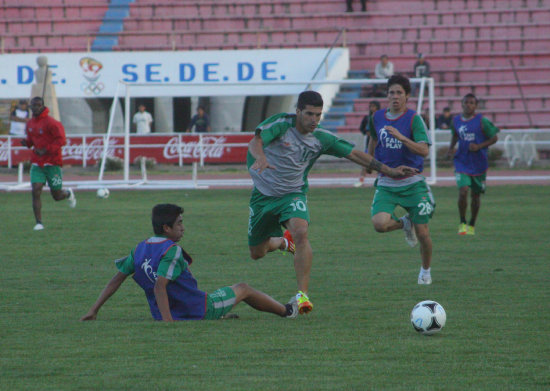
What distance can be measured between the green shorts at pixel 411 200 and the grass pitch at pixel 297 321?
65 cm

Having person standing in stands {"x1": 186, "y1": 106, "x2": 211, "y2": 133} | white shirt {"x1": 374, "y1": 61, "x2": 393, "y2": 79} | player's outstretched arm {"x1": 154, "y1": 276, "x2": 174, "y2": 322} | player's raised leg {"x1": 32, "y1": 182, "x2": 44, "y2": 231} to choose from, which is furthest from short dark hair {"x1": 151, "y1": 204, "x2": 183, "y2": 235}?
white shirt {"x1": 374, "y1": 61, "x2": 393, "y2": 79}

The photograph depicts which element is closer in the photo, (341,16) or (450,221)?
(450,221)

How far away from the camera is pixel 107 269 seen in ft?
33.4

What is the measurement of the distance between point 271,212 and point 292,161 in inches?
18.6

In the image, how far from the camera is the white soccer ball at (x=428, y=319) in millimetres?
6391

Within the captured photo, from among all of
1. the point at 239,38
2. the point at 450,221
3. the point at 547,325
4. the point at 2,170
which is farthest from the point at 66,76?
the point at 547,325

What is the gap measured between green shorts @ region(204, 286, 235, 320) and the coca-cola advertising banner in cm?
2259

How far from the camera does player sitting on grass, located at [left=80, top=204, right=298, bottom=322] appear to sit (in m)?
6.51

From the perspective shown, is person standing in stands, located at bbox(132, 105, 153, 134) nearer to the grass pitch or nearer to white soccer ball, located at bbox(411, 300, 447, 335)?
the grass pitch

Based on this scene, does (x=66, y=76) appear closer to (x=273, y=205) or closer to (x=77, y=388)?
(x=273, y=205)

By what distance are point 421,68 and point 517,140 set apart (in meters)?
3.74

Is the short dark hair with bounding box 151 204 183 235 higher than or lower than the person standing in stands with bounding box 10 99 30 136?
lower

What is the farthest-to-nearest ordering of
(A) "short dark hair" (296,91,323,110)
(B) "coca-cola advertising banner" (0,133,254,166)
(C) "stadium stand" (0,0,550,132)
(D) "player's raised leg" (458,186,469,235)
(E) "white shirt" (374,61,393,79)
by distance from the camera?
(C) "stadium stand" (0,0,550,132)
(E) "white shirt" (374,61,393,79)
(B) "coca-cola advertising banner" (0,133,254,166)
(D) "player's raised leg" (458,186,469,235)
(A) "short dark hair" (296,91,323,110)

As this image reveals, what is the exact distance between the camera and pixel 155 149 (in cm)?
3027
